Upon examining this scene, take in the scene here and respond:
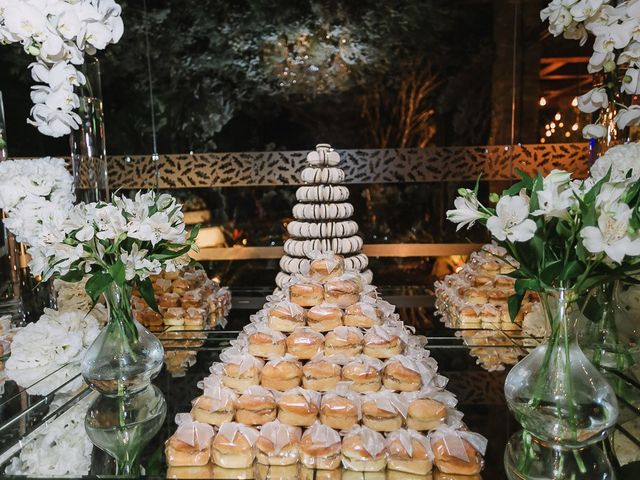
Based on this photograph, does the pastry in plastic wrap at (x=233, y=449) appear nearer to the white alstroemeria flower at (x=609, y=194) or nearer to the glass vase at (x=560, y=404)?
the glass vase at (x=560, y=404)

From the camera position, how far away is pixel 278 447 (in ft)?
4.57

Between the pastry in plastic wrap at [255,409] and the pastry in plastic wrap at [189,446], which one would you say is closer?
the pastry in plastic wrap at [189,446]

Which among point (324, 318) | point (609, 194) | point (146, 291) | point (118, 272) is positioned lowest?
point (324, 318)

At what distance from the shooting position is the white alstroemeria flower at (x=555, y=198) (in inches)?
49.4

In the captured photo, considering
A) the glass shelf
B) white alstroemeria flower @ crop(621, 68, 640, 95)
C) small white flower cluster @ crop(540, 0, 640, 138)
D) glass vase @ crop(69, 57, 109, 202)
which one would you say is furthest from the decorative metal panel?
white alstroemeria flower @ crop(621, 68, 640, 95)

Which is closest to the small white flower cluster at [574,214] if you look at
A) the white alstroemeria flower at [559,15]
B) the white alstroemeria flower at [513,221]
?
the white alstroemeria flower at [513,221]

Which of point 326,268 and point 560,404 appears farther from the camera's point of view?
point 326,268

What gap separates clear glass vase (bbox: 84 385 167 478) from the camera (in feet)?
4.56

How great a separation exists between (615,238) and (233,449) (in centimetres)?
113

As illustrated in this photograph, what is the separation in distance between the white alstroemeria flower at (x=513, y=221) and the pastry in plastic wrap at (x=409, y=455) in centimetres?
61

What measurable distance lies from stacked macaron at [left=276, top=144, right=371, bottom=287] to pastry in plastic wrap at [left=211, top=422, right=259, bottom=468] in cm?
193

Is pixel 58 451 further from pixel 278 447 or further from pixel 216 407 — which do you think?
pixel 278 447

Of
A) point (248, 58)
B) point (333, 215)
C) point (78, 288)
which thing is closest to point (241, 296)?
point (333, 215)

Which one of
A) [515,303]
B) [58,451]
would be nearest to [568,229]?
[515,303]
